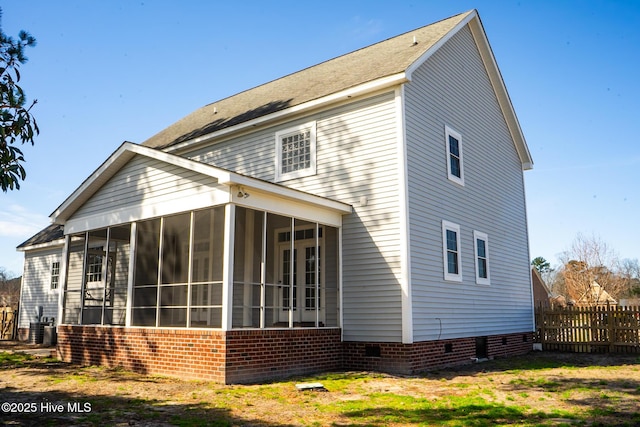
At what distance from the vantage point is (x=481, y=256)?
1573 centimetres

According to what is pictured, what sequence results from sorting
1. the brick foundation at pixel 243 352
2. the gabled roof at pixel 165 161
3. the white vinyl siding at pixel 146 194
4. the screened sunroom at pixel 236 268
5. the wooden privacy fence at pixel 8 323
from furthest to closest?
the wooden privacy fence at pixel 8 323 → the screened sunroom at pixel 236 268 → the white vinyl siding at pixel 146 194 → the gabled roof at pixel 165 161 → the brick foundation at pixel 243 352

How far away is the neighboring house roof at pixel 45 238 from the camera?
2233cm

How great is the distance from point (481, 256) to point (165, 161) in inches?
372

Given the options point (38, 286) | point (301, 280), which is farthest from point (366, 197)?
point (38, 286)

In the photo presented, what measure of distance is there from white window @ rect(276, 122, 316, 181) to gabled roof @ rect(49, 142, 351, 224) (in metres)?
2.04

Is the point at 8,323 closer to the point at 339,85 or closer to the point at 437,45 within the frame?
the point at 339,85

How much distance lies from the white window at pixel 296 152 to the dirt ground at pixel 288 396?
565 centimetres

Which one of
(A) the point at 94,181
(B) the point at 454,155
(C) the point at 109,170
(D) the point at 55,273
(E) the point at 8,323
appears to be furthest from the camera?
Result: (E) the point at 8,323

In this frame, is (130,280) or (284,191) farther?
(130,280)

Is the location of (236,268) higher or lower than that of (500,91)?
lower

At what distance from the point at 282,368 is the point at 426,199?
5393 millimetres

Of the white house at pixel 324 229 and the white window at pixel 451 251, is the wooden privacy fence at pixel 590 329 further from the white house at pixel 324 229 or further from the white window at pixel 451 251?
the white window at pixel 451 251

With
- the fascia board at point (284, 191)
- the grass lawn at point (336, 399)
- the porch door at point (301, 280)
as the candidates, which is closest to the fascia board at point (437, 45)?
the fascia board at point (284, 191)

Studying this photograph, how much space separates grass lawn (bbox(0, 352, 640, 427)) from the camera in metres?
7.25
